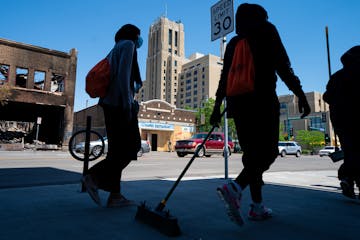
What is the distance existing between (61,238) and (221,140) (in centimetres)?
1775

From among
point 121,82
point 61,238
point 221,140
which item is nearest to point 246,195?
point 121,82

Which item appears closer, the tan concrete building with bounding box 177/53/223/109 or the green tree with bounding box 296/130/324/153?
the green tree with bounding box 296/130/324/153

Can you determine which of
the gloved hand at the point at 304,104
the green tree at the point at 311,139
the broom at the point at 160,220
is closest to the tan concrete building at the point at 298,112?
the green tree at the point at 311,139

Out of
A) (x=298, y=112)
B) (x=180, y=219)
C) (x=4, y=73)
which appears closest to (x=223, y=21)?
(x=180, y=219)

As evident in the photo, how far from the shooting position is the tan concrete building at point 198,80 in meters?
96.1

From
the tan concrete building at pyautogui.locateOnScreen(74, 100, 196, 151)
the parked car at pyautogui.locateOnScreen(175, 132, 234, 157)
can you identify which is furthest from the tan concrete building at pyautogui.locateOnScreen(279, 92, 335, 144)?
the parked car at pyautogui.locateOnScreen(175, 132, 234, 157)

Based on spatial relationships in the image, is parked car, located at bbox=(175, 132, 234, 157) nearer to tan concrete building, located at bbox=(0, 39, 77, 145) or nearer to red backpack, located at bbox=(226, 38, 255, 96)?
tan concrete building, located at bbox=(0, 39, 77, 145)

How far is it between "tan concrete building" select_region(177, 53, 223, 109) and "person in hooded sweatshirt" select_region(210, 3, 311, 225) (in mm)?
89598

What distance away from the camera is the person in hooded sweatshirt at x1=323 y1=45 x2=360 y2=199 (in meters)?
3.00

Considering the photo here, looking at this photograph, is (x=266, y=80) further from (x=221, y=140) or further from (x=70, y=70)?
(x=70, y=70)

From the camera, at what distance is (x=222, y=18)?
17.3 ft

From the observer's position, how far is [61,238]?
172 cm

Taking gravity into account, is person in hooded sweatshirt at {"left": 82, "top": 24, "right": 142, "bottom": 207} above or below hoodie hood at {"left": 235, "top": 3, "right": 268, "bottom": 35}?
below

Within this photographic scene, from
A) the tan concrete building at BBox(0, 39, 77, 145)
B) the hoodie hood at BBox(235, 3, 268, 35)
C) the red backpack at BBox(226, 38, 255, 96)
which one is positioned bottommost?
the red backpack at BBox(226, 38, 255, 96)
